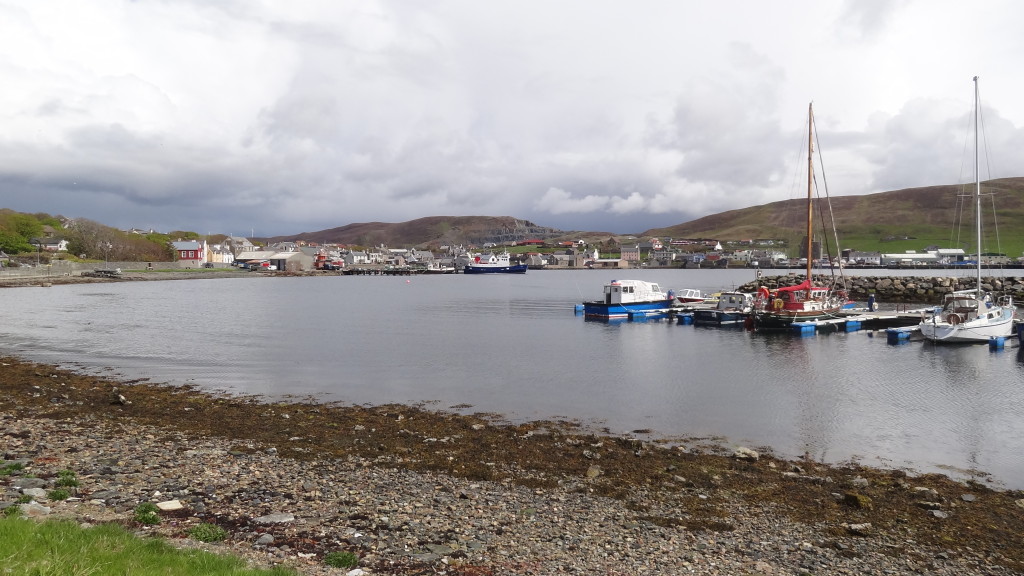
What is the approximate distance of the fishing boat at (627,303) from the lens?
221 feet

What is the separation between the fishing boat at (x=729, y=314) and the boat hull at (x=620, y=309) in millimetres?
6287

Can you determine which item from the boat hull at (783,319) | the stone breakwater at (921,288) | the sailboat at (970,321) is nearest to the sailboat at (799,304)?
the boat hull at (783,319)

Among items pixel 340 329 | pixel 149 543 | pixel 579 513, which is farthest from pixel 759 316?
pixel 149 543

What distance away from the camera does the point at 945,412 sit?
25.3m

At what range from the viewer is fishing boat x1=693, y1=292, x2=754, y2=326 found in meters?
61.2

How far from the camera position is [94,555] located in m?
7.39

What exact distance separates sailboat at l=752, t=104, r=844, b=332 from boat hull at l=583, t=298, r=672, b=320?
1175 cm

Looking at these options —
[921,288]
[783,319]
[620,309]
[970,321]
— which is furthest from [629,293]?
[921,288]

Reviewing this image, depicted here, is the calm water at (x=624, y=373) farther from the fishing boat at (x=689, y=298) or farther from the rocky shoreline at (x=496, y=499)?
the fishing boat at (x=689, y=298)

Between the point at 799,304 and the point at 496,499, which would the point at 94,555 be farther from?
the point at 799,304

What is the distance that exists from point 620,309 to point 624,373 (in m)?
32.9

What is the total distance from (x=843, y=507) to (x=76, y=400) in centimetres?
2486

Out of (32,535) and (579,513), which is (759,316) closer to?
(579,513)

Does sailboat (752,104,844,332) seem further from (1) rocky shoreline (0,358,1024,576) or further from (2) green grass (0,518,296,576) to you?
(2) green grass (0,518,296,576)
